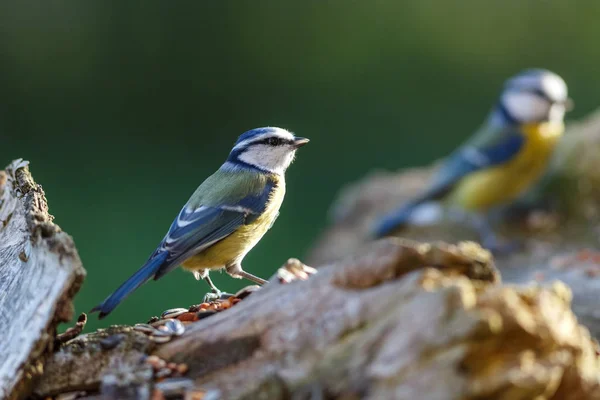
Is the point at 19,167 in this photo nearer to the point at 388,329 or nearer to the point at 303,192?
the point at 388,329

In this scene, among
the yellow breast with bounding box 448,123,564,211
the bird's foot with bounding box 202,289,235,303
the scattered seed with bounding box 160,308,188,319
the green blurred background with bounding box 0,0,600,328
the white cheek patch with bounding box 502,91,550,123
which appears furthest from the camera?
the green blurred background with bounding box 0,0,600,328

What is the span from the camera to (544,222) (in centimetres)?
265

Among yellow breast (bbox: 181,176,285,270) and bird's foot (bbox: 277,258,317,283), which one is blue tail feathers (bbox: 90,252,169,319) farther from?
bird's foot (bbox: 277,258,317,283)

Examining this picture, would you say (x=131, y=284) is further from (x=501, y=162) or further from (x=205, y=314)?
(x=501, y=162)

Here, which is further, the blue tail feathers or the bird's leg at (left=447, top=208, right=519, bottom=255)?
the bird's leg at (left=447, top=208, right=519, bottom=255)

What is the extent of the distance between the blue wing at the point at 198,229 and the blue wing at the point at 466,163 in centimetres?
142

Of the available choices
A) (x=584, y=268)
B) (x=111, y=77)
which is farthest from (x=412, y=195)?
(x=111, y=77)

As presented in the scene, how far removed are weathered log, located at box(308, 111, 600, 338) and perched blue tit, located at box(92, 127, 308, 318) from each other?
0.58 m

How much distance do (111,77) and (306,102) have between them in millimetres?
1086

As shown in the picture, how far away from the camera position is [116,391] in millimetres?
972

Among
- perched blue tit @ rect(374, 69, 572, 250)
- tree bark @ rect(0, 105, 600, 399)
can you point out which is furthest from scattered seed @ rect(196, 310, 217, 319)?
perched blue tit @ rect(374, 69, 572, 250)

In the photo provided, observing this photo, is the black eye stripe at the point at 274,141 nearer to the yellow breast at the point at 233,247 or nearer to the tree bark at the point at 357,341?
the yellow breast at the point at 233,247

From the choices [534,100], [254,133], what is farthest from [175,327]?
[534,100]

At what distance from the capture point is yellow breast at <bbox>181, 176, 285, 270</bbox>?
1467 millimetres
